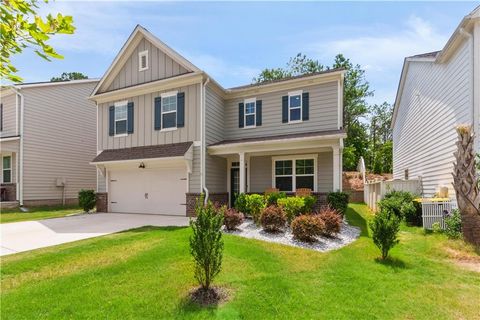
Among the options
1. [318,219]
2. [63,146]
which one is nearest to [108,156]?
[63,146]

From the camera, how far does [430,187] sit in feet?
39.1

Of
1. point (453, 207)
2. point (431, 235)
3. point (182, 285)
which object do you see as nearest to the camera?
point (182, 285)

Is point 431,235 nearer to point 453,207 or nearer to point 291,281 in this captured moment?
point 453,207

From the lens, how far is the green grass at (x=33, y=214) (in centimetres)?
1309

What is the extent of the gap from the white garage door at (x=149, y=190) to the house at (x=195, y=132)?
5 cm

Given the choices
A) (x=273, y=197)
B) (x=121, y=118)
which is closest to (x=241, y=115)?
(x=273, y=197)

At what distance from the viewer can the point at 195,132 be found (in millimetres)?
12875

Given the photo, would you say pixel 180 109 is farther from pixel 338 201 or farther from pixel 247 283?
pixel 247 283

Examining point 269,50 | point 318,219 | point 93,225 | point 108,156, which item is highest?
point 269,50

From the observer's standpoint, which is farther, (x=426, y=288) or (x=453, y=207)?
(x=453, y=207)

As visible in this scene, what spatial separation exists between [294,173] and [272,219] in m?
5.12

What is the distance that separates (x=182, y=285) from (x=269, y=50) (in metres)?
11.4

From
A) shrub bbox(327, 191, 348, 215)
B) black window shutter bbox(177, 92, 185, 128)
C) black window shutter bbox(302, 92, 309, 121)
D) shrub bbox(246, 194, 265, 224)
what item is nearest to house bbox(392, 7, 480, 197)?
shrub bbox(327, 191, 348, 215)

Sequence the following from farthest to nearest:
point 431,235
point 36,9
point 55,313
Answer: point 431,235
point 55,313
point 36,9
